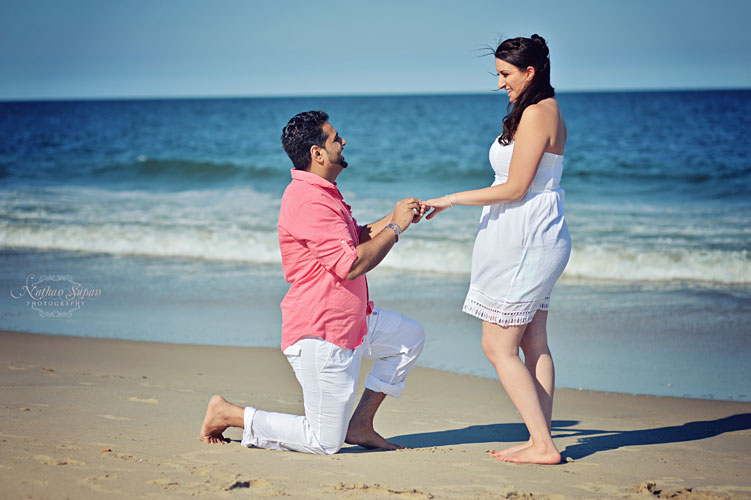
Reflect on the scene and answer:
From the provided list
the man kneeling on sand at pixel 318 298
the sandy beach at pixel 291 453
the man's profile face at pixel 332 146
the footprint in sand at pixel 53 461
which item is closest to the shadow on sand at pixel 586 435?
the sandy beach at pixel 291 453

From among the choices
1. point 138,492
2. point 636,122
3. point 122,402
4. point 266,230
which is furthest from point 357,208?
point 636,122

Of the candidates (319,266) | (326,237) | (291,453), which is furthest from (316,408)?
(326,237)

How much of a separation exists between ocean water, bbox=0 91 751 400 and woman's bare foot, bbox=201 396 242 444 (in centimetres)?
236

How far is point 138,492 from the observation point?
2625 millimetres

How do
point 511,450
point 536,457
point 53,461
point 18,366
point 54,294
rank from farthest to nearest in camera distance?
point 54,294 < point 18,366 < point 511,450 < point 536,457 < point 53,461

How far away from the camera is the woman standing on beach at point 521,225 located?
311 cm

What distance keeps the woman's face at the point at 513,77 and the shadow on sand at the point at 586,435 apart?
1733 millimetres

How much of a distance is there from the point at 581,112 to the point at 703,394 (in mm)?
41479

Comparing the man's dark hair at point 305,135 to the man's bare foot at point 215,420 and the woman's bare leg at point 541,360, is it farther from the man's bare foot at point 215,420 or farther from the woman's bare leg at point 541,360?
the woman's bare leg at point 541,360

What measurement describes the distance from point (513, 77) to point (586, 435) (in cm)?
198

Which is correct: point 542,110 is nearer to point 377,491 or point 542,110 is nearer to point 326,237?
point 326,237

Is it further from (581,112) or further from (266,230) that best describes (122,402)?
(581,112)

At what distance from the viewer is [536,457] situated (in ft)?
10.5

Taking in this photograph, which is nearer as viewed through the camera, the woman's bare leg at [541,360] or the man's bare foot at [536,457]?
the man's bare foot at [536,457]
